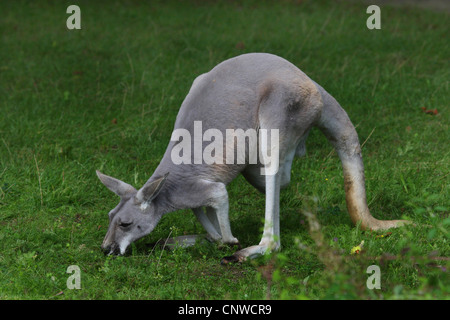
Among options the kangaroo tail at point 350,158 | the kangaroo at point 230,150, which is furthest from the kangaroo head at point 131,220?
the kangaroo tail at point 350,158

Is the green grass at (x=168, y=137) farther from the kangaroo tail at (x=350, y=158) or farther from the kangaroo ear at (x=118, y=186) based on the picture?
the kangaroo ear at (x=118, y=186)

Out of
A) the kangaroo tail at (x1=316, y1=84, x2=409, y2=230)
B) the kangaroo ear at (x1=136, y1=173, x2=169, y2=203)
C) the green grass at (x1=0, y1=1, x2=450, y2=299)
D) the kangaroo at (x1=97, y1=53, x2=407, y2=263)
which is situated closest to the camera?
the green grass at (x1=0, y1=1, x2=450, y2=299)

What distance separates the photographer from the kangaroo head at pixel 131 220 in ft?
14.4

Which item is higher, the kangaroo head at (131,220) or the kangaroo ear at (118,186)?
the kangaroo ear at (118,186)

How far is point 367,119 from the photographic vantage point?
6.89 metres

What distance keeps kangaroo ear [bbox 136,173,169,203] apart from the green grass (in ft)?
1.36

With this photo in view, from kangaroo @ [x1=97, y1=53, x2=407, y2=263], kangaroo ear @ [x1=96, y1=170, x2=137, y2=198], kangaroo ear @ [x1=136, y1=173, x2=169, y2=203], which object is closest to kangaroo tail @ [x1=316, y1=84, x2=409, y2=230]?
kangaroo @ [x1=97, y1=53, x2=407, y2=263]

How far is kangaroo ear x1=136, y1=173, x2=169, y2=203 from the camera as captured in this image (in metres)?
4.31

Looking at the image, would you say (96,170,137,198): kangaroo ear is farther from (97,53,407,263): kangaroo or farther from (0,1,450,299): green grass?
(0,1,450,299): green grass

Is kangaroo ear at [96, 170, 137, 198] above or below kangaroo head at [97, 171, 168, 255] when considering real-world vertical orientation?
above

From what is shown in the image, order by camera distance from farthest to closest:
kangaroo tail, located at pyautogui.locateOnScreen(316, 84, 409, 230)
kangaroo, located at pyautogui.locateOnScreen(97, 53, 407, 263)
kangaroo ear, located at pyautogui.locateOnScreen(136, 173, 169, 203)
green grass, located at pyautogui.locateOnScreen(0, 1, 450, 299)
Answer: kangaroo tail, located at pyautogui.locateOnScreen(316, 84, 409, 230)
kangaroo, located at pyautogui.locateOnScreen(97, 53, 407, 263)
kangaroo ear, located at pyautogui.locateOnScreen(136, 173, 169, 203)
green grass, located at pyautogui.locateOnScreen(0, 1, 450, 299)

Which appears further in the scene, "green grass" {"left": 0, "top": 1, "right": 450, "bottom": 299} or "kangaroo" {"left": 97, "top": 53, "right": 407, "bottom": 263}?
"kangaroo" {"left": 97, "top": 53, "right": 407, "bottom": 263}

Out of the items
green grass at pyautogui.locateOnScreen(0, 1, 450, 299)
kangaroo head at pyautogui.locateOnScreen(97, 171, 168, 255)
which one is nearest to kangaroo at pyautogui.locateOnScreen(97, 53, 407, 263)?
kangaroo head at pyautogui.locateOnScreen(97, 171, 168, 255)

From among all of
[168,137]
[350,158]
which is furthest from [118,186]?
[168,137]
